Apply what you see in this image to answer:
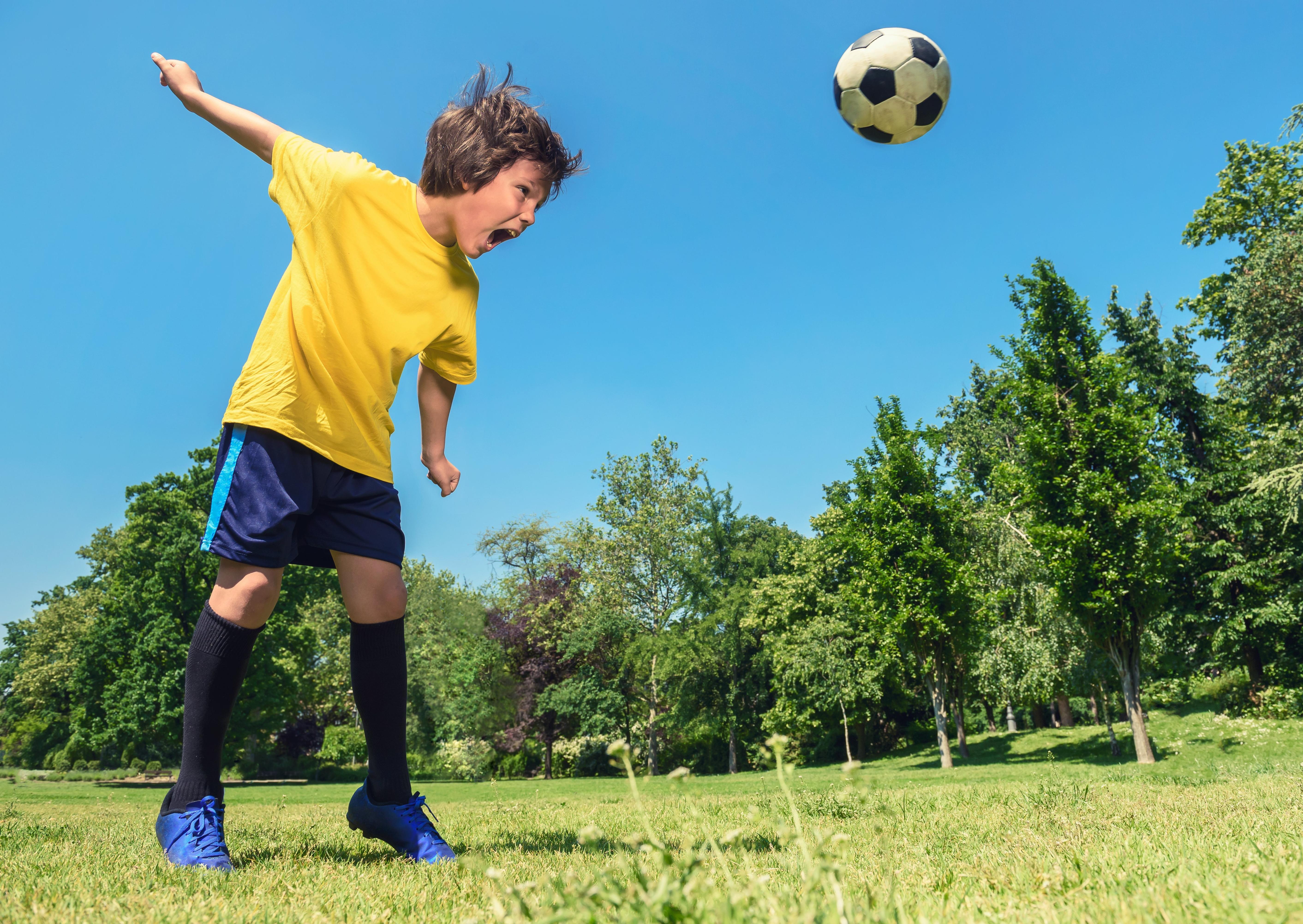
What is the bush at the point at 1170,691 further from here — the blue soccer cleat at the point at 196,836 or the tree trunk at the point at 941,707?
the blue soccer cleat at the point at 196,836

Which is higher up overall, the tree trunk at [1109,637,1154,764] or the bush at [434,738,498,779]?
the tree trunk at [1109,637,1154,764]

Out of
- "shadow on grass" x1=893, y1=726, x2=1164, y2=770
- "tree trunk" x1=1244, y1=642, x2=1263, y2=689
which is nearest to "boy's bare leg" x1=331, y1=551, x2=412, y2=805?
"shadow on grass" x1=893, y1=726, x2=1164, y2=770

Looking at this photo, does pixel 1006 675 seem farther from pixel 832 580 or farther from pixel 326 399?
pixel 326 399

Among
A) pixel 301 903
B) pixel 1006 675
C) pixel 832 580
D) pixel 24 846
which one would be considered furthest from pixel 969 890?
pixel 832 580

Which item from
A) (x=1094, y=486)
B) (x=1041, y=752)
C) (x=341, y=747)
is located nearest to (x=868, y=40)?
(x=1094, y=486)

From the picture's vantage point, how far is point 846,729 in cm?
2580

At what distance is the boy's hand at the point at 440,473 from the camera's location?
3463 mm

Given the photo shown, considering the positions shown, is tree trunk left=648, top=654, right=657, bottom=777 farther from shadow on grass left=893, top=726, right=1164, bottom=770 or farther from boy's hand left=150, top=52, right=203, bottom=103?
boy's hand left=150, top=52, right=203, bottom=103

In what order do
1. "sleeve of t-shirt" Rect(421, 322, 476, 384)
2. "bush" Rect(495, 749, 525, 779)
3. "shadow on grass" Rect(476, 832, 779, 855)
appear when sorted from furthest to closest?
"bush" Rect(495, 749, 525, 779), "sleeve of t-shirt" Rect(421, 322, 476, 384), "shadow on grass" Rect(476, 832, 779, 855)

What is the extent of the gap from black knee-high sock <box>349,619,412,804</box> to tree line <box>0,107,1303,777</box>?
16249mm

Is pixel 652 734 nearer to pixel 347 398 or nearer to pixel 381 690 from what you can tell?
pixel 381 690

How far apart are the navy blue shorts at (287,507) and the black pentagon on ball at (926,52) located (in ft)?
22.5

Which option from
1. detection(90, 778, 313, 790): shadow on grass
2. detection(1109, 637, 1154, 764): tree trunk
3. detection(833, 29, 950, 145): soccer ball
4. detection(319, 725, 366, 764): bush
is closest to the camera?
detection(833, 29, 950, 145): soccer ball

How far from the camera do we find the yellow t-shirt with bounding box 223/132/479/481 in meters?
2.78
